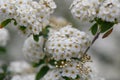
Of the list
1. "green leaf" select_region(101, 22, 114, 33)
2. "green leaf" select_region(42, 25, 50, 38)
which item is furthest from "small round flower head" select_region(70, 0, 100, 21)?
"green leaf" select_region(42, 25, 50, 38)

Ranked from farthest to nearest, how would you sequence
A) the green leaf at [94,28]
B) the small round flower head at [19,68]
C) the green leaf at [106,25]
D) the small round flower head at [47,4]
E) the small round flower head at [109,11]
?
the small round flower head at [19,68] < the small round flower head at [47,4] < the green leaf at [94,28] < the green leaf at [106,25] < the small round flower head at [109,11]

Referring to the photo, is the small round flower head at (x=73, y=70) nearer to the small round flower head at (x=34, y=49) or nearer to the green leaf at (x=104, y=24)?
the green leaf at (x=104, y=24)

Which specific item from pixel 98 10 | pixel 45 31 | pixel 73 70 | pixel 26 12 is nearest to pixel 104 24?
pixel 98 10

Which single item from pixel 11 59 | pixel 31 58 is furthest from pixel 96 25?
pixel 11 59

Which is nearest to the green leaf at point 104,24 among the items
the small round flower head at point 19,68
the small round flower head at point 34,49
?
the small round flower head at point 34,49

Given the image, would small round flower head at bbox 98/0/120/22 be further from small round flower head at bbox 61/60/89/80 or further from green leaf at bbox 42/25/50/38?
green leaf at bbox 42/25/50/38
